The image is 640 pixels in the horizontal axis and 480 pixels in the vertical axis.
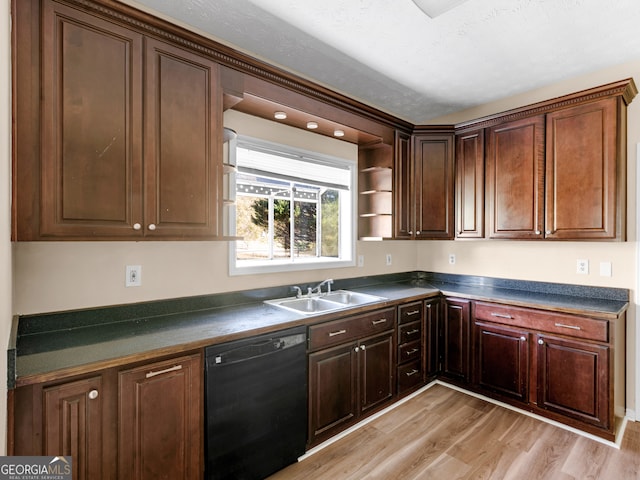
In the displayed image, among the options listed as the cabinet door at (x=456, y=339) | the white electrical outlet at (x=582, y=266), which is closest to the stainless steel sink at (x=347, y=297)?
the cabinet door at (x=456, y=339)

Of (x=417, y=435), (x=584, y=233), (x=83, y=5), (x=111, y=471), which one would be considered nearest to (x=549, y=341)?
(x=584, y=233)

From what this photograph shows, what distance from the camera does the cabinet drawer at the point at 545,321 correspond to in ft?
7.82

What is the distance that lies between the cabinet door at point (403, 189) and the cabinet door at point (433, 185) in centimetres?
7

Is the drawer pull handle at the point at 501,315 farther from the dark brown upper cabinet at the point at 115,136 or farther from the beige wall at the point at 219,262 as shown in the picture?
the dark brown upper cabinet at the point at 115,136

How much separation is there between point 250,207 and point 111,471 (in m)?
1.77

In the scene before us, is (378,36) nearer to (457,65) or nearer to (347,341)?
(457,65)

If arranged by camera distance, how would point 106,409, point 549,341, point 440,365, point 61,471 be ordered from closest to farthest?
point 61,471 < point 106,409 < point 549,341 < point 440,365

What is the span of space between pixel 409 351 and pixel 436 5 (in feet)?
8.25

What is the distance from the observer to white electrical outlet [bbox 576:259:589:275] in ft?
9.37

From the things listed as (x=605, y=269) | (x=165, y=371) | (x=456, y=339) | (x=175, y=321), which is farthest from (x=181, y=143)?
(x=605, y=269)

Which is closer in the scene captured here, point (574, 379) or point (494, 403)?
point (574, 379)

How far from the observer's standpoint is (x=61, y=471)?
1.31 meters

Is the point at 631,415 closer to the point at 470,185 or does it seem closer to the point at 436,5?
the point at 470,185

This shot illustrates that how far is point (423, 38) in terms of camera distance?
232 cm
